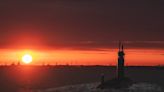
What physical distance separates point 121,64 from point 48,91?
60.0ft

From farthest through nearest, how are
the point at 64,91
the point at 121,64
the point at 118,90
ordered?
the point at 121,64 → the point at 64,91 → the point at 118,90

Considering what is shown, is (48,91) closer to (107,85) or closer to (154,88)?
(107,85)

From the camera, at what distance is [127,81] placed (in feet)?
473

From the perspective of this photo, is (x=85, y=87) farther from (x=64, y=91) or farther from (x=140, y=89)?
(x=140, y=89)

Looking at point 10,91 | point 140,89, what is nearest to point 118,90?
point 140,89

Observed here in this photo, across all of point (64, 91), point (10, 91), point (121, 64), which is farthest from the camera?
point (10, 91)

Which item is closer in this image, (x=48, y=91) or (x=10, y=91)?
(x=48, y=91)

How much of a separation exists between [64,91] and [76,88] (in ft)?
14.0

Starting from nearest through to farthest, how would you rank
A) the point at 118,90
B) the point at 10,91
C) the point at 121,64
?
the point at 118,90
the point at 121,64
the point at 10,91

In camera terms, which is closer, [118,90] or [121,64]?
[118,90]

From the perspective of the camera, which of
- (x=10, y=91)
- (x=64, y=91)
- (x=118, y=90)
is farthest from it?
(x=10, y=91)

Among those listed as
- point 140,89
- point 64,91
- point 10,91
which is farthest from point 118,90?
point 10,91

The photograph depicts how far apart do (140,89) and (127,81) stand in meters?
12.7

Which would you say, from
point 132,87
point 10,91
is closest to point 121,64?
point 132,87
